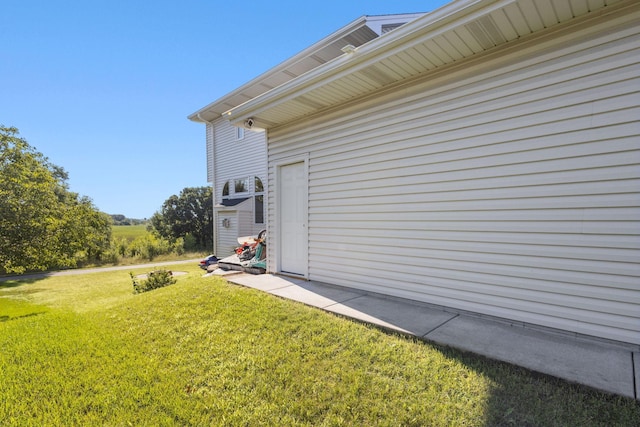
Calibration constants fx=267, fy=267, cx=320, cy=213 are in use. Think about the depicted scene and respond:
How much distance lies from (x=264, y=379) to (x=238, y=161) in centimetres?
1137

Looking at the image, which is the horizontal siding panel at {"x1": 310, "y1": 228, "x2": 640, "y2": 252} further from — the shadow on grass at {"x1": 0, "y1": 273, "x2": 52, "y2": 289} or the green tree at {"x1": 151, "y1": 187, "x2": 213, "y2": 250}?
the green tree at {"x1": 151, "y1": 187, "x2": 213, "y2": 250}

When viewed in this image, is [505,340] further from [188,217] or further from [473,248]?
[188,217]

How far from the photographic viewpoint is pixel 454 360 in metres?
2.26

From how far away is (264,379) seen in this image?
2.20 meters

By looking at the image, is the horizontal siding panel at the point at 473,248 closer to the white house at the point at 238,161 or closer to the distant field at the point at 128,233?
the white house at the point at 238,161

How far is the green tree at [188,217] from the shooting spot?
18266 millimetres

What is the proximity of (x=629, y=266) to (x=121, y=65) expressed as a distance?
12.1 m

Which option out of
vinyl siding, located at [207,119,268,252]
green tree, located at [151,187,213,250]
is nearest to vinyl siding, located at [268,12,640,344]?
vinyl siding, located at [207,119,268,252]

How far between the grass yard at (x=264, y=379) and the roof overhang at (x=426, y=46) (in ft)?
10.3

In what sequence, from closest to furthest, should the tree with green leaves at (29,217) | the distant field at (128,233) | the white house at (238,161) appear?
the tree with green leaves at (29,217)
the white house at (238,161)
the distant field at (128,233)

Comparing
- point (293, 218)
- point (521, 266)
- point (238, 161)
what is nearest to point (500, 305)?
point (521, 266)

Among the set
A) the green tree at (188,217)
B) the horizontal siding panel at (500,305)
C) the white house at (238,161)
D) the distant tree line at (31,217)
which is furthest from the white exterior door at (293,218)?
the green tree at (188,217)

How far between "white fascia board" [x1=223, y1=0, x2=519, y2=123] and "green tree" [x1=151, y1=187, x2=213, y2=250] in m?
15.5

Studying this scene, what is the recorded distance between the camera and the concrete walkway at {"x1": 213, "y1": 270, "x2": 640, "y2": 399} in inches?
77.4
